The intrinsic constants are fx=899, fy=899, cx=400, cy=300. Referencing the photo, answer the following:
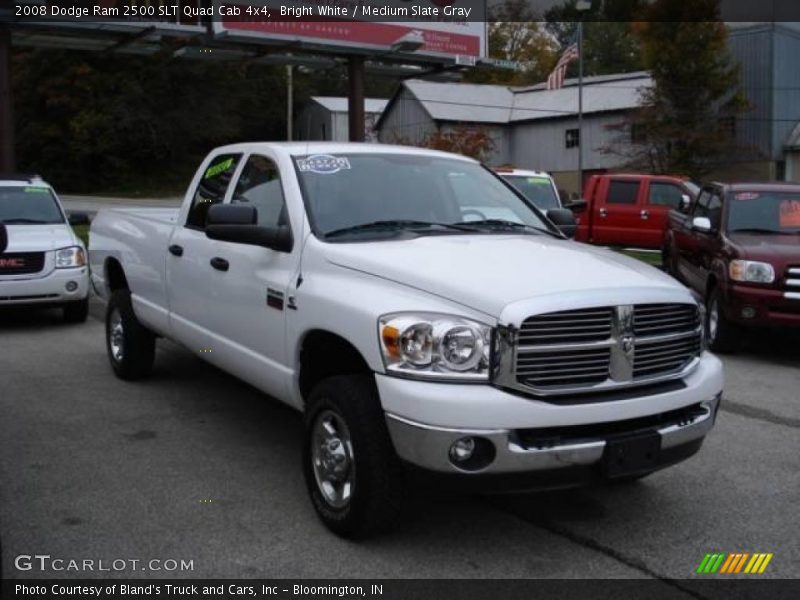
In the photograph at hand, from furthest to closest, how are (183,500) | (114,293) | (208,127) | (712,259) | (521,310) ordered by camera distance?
(208,127), (712,259), (114,293), (183,500), (521,310)

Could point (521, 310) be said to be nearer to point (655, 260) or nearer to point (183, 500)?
point (183, 500)

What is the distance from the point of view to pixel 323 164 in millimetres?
5207

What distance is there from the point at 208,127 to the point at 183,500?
55.3 metres

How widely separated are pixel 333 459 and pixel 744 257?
5778 mm

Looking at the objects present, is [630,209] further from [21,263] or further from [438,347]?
[438,347]

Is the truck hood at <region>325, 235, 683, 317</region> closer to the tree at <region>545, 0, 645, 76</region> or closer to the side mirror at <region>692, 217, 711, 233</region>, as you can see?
the side mirror at <region>692, 217, 711, 233</region>

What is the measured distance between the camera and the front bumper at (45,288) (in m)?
9.88

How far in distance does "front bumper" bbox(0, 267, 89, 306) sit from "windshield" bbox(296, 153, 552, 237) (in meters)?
5.90

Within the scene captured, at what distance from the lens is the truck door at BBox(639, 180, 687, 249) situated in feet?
57.8

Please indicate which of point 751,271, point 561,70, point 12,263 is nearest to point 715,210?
point 751,271

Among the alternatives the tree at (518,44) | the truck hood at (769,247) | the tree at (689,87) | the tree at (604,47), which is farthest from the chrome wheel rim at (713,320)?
the tree at (604,47)

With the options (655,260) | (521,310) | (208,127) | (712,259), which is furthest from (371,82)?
(521,310)

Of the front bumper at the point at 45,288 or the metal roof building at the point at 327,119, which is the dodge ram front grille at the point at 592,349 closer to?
the front bumper at the point at 45,288

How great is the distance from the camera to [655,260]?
52.7 ft
